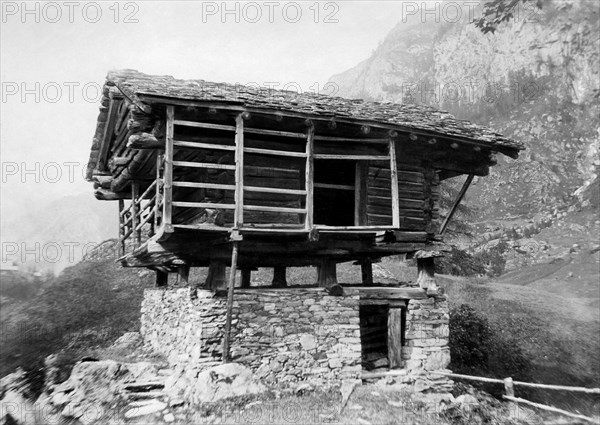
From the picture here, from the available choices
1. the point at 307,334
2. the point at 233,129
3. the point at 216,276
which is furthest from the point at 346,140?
the point at 307,334

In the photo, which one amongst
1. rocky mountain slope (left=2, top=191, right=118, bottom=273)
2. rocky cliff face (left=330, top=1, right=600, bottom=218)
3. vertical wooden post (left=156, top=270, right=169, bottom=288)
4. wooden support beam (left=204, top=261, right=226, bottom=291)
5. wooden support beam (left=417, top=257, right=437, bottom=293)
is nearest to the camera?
wooden support beam (left=204, top=261, right=226, bottom=291)

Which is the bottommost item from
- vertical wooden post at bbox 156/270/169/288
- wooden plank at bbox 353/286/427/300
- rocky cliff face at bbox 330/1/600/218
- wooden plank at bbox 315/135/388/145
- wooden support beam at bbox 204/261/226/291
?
vertical wooden post at bbox 156/270/169/288

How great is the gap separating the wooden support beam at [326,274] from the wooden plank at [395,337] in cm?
160

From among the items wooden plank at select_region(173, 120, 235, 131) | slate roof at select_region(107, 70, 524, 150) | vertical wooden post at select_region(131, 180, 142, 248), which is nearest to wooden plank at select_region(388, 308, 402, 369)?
slate roof at select_region(107, 70, 524, 150)

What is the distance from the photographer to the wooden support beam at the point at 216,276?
10492 mm

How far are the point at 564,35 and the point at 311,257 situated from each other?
198 ft

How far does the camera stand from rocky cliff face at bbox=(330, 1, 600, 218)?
1875 inches

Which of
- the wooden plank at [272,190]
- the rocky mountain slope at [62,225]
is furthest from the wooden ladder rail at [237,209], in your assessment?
the rocky mountain slope at [62,225]

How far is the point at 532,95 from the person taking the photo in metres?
57.5

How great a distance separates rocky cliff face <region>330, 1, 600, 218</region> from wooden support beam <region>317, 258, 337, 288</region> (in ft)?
125

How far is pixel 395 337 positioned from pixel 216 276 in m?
4.27

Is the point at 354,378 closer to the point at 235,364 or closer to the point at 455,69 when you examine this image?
the point at 235,364

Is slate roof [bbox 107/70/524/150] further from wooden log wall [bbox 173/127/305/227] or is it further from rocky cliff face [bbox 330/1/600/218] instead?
rocky cliff face [bbox 330/1/600/218]

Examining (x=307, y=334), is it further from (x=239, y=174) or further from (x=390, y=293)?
(x=239, y=174)
